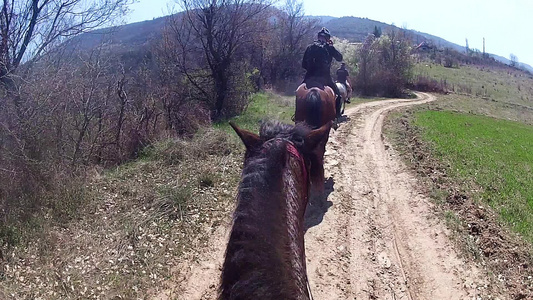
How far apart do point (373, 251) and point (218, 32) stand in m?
14.2

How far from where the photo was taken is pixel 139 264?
6.00 m

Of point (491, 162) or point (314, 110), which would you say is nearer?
point (314, 110)

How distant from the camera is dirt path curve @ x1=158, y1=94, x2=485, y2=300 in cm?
565

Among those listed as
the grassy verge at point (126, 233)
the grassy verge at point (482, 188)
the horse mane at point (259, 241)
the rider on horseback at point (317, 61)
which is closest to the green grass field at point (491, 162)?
the grassy verge at point (482, 188)

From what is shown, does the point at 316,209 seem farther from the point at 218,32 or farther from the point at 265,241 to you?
the point at 218,32

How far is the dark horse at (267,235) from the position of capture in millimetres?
2258

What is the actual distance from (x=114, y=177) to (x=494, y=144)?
1349cm

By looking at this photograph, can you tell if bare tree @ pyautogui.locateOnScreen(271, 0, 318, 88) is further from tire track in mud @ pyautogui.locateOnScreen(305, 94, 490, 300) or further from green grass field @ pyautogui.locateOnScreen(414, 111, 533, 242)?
tire track in mud @ pyautogui.locateOnScreen(305, 94, 490, 300)

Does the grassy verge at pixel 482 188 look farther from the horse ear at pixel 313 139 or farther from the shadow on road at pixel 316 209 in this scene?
the horse ear at pixel 313 139

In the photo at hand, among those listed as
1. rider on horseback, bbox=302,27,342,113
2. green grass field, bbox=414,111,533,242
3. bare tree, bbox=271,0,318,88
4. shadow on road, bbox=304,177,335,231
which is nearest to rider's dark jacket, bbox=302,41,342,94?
rider on horseback, bbox=302,27,342,113

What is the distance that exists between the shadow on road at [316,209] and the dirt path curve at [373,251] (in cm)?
2

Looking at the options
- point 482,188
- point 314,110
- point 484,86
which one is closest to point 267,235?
point 314,110

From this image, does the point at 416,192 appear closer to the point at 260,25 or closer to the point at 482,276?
the point at 482,276

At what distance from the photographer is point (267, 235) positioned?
2416 millimetres
